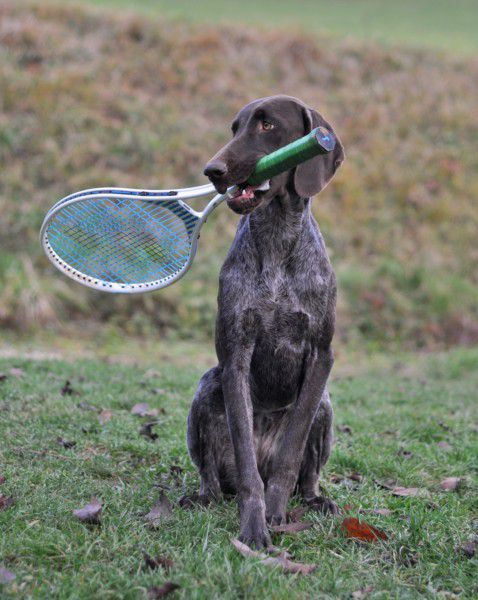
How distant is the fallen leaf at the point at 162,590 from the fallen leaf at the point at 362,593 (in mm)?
678

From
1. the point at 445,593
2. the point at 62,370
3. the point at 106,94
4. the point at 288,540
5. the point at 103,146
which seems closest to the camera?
the point at 445,593

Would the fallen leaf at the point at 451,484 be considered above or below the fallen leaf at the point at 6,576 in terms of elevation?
below

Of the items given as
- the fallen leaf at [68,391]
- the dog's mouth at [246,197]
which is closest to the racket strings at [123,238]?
the dog's mouth at [246,197]

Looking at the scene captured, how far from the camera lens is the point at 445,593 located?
9.93 feet

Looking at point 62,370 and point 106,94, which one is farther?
point 106,94

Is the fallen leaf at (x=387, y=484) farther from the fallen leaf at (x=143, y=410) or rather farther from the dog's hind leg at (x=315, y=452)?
the fallen leaf at (x=143, y=410)

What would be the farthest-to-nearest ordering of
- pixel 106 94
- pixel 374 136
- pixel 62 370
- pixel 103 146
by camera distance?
pixel 374 136
pixel 106 94
pixel 103 146
pixel 62 370

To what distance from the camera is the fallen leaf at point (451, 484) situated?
464cm

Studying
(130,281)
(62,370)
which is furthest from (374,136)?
(130,281)

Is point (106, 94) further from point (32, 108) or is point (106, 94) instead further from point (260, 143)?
point (260, 143)

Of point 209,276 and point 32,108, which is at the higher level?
point 32,108

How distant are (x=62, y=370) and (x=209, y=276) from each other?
6278 millimetres

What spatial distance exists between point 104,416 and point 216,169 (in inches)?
111

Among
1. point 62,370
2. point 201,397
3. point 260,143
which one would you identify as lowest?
point 62,370
